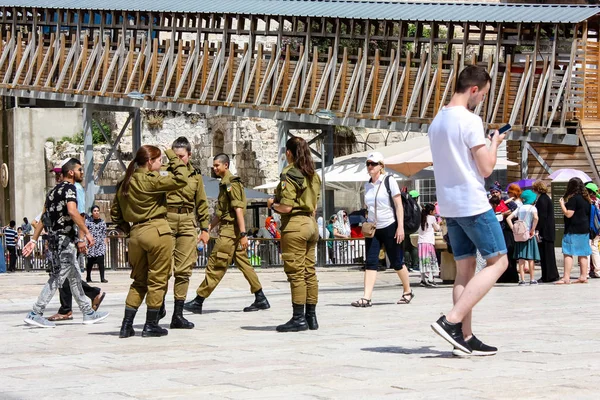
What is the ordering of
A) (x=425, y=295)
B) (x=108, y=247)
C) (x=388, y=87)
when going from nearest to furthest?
(x=425, y=295)
(x=108, y=247)
(x=388, y=87)

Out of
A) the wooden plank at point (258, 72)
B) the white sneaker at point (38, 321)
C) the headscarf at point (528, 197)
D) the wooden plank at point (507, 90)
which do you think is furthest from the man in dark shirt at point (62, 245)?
the wooden plank at point (258, 72)

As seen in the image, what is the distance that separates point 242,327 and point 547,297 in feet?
16.4

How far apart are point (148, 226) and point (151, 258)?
287 mm

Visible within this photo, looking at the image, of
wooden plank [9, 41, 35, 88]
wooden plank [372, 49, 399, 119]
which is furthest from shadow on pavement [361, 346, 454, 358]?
wooden plank [9, 41, 35, 88]

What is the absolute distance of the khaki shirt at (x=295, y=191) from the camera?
38.5ft

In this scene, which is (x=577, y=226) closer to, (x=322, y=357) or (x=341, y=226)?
(x=322, y=357)

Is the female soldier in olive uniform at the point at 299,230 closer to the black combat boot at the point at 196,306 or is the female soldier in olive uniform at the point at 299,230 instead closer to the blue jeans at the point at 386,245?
the blue jeans at the point at 386,245

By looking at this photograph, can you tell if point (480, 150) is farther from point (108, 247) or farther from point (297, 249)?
point (108, 247)

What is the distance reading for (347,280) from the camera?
22141 mm

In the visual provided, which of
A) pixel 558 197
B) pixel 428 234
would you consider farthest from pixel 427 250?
pixel 558 197

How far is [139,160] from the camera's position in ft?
37.7

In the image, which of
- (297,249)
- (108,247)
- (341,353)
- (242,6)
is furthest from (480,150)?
(242,6)

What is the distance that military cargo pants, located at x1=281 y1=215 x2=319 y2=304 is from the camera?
461 inches

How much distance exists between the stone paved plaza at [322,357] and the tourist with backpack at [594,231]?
16.1ft
